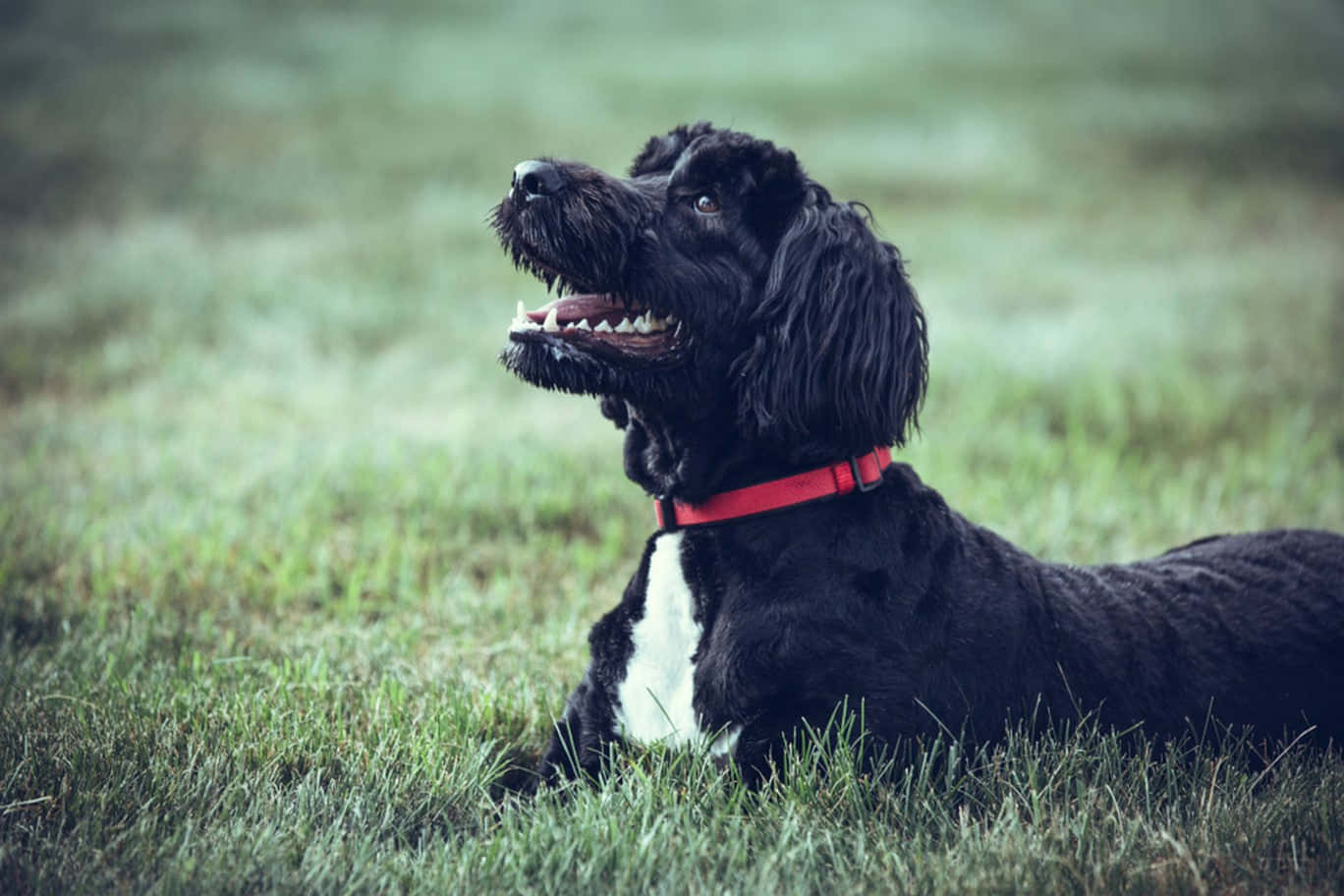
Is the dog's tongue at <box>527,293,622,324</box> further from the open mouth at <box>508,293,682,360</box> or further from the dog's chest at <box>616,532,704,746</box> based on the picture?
the dog's chest at <box>616,532,704,746</box>

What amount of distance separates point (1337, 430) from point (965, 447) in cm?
246

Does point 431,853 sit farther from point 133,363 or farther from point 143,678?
point 133,363

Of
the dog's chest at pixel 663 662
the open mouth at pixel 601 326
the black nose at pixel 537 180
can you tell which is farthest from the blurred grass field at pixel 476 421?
the black nose at pixel 537 180

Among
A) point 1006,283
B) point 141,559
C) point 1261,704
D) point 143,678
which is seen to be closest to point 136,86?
point 1006,283

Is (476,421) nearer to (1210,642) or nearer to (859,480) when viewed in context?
(859,480)

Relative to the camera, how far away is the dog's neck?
3.09 metres

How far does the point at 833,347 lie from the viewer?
2994 millimetres

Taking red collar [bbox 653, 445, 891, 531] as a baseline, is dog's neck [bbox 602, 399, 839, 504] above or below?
above

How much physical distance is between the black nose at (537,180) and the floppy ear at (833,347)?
0.63 meters

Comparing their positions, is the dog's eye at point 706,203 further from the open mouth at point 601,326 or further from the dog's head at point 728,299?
the open mouth at point 601,326

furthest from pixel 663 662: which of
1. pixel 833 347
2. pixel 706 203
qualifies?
pixel 706 203

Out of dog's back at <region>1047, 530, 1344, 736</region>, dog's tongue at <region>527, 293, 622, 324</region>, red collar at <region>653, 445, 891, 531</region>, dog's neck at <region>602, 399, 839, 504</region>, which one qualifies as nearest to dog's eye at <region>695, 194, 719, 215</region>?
dog's tongue at <region>527, 293, 622, 324</region>

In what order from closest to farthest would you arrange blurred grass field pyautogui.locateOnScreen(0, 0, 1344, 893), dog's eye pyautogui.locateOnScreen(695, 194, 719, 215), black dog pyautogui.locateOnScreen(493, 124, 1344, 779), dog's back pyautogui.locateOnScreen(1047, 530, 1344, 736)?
blurred grass field pyautogui.locateOnScreen(0, 0, 1344, 893), black dog pyautogui.locateOnScreen(493, 124, 1344, 779), dog's back pyautogui.locateOnScreen(1047, 530, 1344, 736), dog's eye pyautogui.locateOnScreen(695, 194, 719, 215)

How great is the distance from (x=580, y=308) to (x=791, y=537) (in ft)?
3.02
